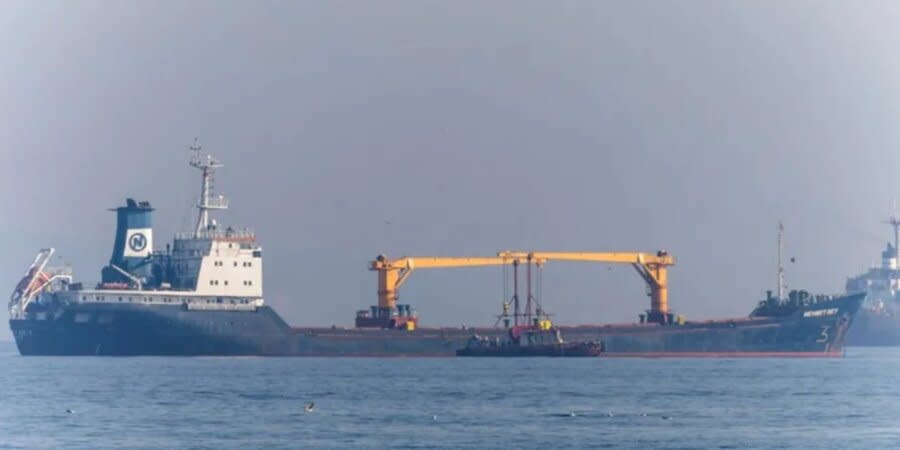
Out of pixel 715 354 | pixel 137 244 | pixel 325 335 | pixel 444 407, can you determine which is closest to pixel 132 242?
pixel 137 244

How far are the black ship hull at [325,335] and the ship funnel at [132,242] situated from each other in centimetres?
827

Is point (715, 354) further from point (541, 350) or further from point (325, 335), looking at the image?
point (325, 335)

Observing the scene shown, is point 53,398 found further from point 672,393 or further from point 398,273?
point 398,273

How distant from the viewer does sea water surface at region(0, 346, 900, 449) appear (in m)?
55.5

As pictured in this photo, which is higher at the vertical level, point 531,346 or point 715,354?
point 531,346

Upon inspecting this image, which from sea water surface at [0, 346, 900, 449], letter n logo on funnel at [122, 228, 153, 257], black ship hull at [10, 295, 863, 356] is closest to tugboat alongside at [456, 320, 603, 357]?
black ship hull at [10, 295, 863, 356]

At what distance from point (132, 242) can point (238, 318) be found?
12018mm

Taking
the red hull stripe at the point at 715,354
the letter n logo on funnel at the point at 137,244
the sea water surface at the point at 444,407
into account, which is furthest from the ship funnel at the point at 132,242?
the red hull stripe at the point at 715,354

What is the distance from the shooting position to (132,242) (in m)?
120

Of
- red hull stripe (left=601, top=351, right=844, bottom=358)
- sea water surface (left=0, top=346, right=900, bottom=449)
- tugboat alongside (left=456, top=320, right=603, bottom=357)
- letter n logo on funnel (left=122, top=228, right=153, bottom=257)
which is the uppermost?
letter n logo on funnel (left=122, top=228, right=153, bottom=257)

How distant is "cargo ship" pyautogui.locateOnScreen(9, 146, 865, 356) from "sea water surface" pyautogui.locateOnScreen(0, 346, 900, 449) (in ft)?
20.8

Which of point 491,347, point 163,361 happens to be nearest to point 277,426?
point 163,361

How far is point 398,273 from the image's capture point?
123m

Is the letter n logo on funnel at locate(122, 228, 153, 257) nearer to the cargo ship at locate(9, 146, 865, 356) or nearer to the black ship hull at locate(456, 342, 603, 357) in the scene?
the cargo ship at locate(9, 146, 865, 356)
